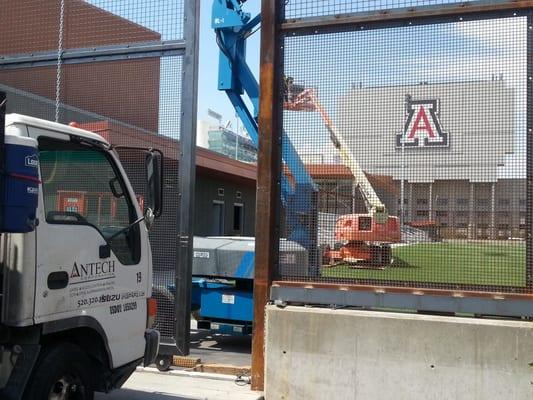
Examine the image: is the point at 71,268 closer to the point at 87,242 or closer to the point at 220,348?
the point at 87,242

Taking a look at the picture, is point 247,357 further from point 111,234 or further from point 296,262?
point 111,234

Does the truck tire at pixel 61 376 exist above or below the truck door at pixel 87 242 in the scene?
below

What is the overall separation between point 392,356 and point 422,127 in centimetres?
228

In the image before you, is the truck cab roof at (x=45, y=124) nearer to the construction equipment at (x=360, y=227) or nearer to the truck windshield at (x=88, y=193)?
the truck windshield at (x=88, y=193)

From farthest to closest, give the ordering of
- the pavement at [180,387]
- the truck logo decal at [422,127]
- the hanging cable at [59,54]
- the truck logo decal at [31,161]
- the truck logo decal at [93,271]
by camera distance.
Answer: the hanging cable at [59,54] < the pavement at [180,387] < the truck logo decal at [422,127] < the truck logo decal at [93,271] < the truck logo decal at [31,161]

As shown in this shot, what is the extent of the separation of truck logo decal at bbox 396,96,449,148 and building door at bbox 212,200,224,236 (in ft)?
71.2

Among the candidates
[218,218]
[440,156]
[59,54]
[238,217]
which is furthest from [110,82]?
[238,217]

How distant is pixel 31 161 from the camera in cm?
380

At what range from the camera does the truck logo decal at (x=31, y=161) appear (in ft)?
12.3

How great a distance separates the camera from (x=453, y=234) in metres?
5.77

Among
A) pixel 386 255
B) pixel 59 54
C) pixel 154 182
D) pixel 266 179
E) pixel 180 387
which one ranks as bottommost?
pixel 180 387

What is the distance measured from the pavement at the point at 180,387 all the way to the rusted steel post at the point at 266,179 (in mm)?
308

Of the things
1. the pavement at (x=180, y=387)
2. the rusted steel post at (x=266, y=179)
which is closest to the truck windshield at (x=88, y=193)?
the rusted steel post at (x=266, y=179)

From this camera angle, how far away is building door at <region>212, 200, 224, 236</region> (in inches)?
1085
